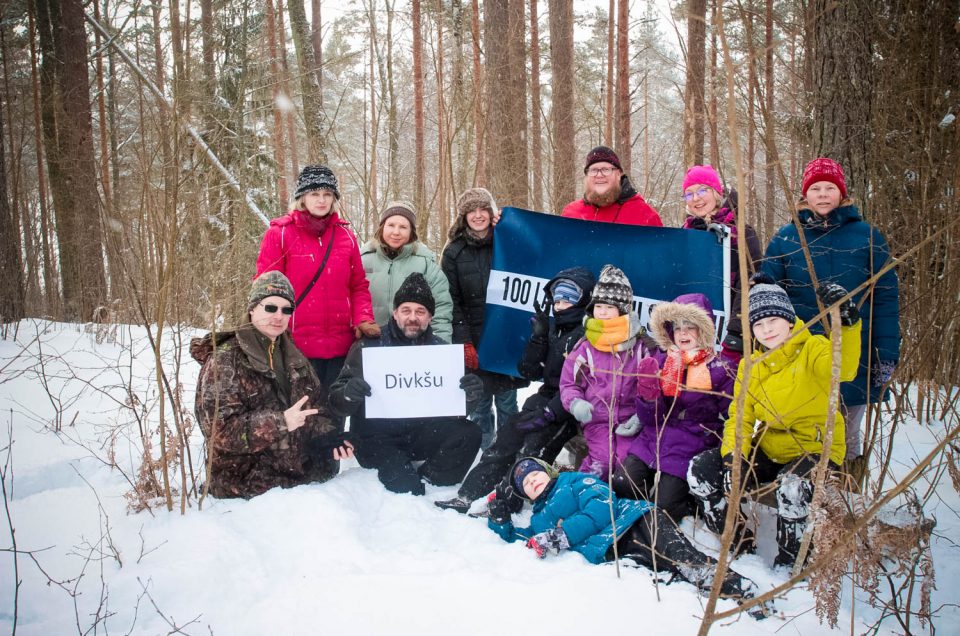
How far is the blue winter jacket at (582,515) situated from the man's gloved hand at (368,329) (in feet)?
5.04

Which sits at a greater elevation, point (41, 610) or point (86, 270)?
point (86, 270)

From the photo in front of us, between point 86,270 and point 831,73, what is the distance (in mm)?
9916

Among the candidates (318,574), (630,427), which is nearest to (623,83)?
(630,427)

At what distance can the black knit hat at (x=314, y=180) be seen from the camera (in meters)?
3.70

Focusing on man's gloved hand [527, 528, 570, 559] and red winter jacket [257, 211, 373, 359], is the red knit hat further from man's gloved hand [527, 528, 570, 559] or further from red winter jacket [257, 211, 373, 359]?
red winter jacket [257, 211, 373, 359]

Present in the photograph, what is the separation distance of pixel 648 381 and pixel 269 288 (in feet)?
7.68

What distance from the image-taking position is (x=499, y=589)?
7.70ft

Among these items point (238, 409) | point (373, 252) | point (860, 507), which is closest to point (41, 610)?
point (238, 409)

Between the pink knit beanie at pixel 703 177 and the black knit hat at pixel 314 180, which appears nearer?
the pink knit beanie at pixel 703 177

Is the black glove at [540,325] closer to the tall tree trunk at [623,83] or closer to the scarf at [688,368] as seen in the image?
the scarf at [688,368]

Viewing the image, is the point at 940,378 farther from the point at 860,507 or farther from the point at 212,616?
the point at 212,616

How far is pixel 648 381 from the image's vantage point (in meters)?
3.12

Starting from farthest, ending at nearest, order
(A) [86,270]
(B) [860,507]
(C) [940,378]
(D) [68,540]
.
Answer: (A) [86,270] < (C) [940,378] < (D) [68,540] < (B) [860,507]

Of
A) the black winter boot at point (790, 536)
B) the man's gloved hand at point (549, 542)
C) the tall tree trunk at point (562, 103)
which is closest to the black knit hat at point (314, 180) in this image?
the man's gloved hand at point (549, 542)
